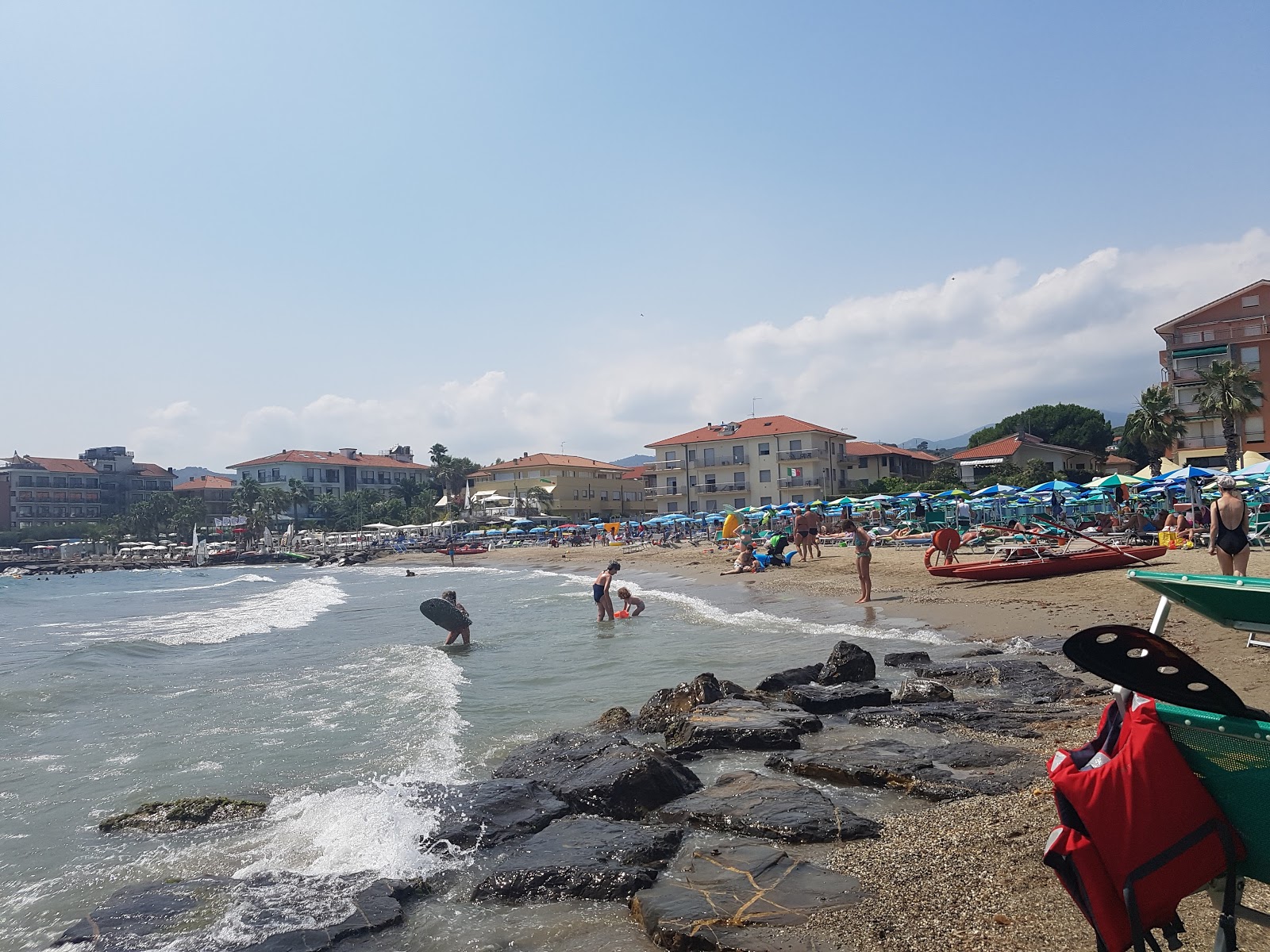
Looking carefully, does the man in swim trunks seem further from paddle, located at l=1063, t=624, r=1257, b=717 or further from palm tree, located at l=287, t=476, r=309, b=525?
palm tree, located at l=287, t=476, r=309, b=525

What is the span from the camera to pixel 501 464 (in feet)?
282

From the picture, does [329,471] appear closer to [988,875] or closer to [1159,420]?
[1159,420]

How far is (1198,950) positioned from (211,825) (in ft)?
20.6

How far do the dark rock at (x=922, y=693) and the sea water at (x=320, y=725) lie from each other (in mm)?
2360

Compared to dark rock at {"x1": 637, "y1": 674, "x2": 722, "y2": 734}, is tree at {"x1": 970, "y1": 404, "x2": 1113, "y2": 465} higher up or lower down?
higher up

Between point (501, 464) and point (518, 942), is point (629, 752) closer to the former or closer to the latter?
point (518, 942)

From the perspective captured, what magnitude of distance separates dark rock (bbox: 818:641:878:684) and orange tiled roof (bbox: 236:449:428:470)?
9713 centimetres

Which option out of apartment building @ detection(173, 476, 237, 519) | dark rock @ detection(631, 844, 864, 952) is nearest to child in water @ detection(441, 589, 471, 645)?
dark rock @ detection(631, 844, 864, 952)

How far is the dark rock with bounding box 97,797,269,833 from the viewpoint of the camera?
6508 mm

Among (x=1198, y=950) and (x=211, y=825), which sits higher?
(x=1198, y=950)

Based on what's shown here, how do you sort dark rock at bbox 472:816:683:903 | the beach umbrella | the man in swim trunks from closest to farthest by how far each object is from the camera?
dark rock at bbox 472:816:683:903 → the man in swim trunks → the beach umbrella

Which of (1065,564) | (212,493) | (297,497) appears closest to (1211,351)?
(1065,564)

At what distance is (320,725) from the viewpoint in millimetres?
9664

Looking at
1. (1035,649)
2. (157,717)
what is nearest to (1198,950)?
(1035,649)
